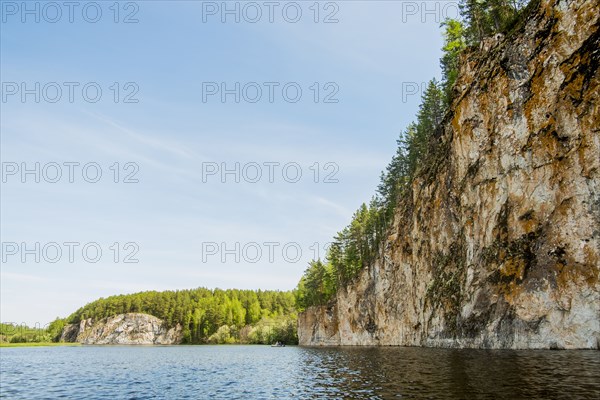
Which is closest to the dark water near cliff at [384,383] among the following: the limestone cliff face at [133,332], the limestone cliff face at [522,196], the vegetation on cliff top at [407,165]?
the limestone cliff face at [522,196]

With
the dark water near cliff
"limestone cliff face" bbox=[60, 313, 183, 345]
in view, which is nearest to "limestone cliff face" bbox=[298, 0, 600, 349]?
the dark water near cliff

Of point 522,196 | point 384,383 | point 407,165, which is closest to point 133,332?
point 407,165

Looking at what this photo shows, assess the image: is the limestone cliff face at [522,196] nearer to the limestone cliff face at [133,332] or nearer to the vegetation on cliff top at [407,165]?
the vegetation on cliff top at [407,165]

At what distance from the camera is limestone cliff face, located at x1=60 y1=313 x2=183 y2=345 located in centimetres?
18962

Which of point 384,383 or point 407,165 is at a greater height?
point 407,165

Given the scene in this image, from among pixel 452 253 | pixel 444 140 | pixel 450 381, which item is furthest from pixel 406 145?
pixel 450 381

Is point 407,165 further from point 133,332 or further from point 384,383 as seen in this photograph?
point 133,332

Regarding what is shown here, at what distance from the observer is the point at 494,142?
45406mm

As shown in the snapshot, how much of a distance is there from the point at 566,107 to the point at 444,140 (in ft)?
69.8

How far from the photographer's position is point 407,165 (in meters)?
82.8

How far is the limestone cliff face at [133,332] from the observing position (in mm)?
189625

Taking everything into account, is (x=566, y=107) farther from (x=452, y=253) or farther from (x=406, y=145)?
(x=406, y=145)

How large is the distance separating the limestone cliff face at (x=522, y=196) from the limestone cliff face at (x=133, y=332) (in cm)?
16005

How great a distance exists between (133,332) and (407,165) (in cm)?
16112
